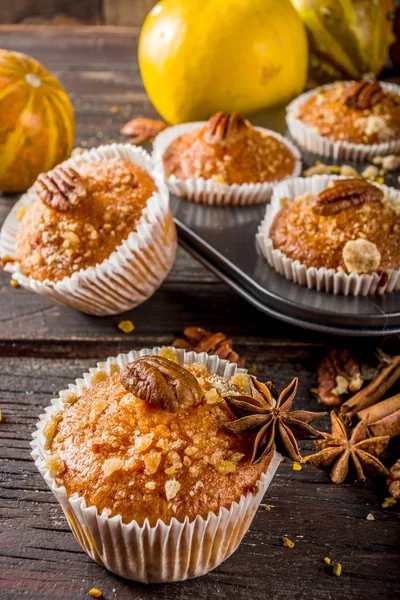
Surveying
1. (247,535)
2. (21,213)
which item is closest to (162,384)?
(247,535)

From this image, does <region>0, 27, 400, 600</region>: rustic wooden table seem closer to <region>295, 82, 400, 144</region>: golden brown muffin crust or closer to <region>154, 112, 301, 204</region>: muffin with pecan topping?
<region>154, 112, 301, 204</region>: muffin with pecan topping

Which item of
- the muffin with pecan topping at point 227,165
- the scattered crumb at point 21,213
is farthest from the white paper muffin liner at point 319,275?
the scattered crumb at point 21,213

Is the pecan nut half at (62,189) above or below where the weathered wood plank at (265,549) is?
above

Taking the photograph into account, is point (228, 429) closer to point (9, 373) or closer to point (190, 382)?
point (190, 382)

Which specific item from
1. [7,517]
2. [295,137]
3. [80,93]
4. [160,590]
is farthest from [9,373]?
[80,93]

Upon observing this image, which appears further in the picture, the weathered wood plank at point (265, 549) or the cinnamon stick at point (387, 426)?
the cinnamon stick at point (387, 426)

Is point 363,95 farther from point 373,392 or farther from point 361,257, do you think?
point 373,392

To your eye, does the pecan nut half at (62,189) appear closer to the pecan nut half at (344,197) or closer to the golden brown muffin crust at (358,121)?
the pecan nut half at (344,197)

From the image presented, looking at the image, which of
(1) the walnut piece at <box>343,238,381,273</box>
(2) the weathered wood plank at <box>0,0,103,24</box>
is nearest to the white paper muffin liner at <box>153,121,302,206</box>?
(1) the walnut piece at <box>343,238,381,273</box>
